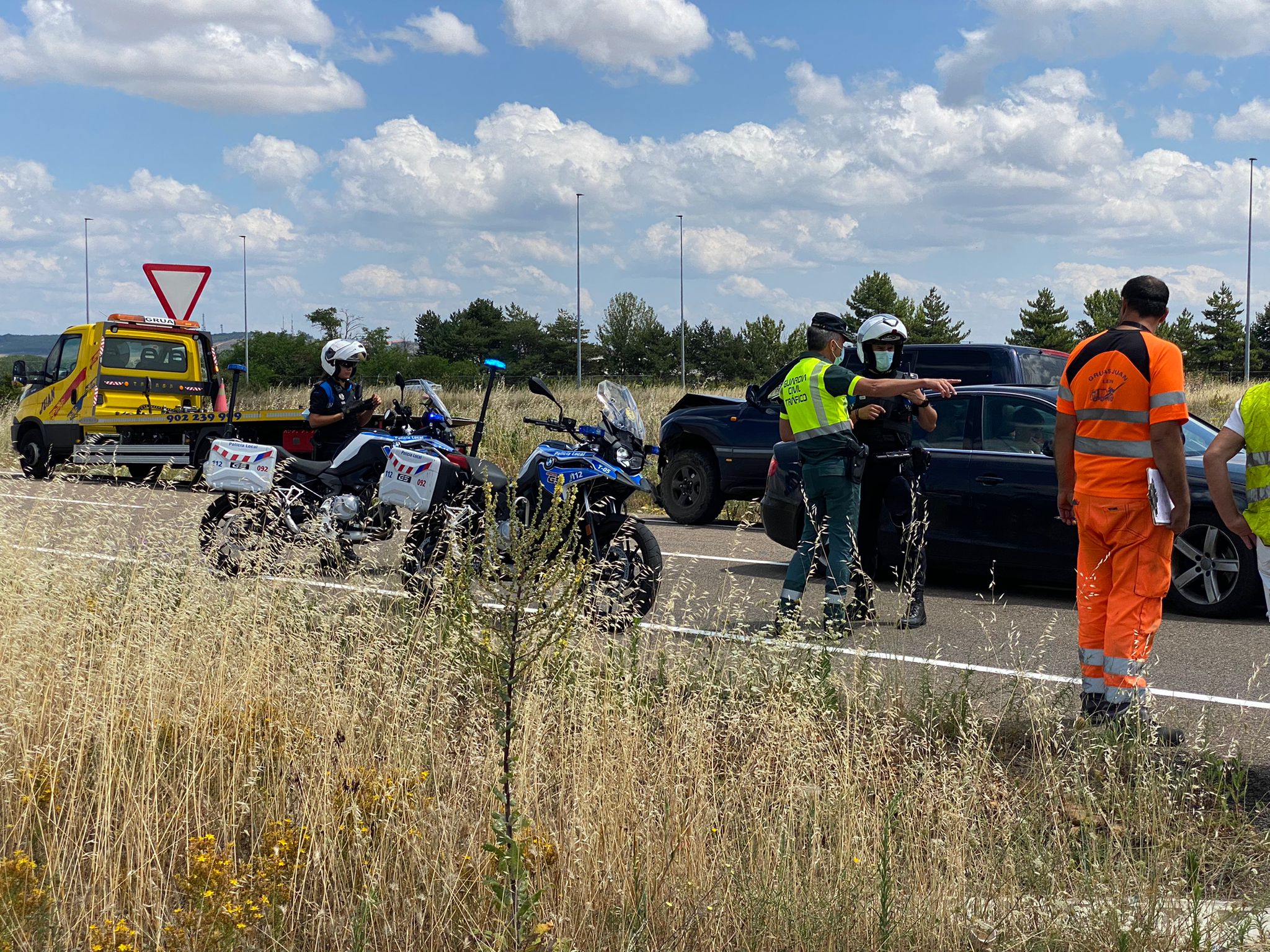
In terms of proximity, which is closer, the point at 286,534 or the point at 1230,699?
the point at 1230,699

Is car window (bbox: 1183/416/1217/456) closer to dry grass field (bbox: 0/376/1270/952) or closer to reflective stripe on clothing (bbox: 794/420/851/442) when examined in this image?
reflective stripe on clothing (bbox: 794/420/851/442)

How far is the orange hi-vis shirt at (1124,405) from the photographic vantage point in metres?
5.19

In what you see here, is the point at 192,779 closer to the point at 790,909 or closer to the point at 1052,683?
the point at 790,909

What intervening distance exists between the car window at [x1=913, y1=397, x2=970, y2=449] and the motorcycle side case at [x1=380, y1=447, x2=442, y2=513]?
3745 millimetres

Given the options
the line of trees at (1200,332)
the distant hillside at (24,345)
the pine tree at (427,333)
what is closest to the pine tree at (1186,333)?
→ the line of trees at (1200,332)

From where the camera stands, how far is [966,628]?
780 centimetres

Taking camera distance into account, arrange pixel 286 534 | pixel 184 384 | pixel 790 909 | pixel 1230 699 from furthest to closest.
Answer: pixel 184 384, pixel 286 534, pixel 1230 699, pixel 790 909

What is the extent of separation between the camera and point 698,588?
9094mm

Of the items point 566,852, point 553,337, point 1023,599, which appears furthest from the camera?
point 553,337

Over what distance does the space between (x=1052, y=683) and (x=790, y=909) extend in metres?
3.19

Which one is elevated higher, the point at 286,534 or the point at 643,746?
the point at 286,534

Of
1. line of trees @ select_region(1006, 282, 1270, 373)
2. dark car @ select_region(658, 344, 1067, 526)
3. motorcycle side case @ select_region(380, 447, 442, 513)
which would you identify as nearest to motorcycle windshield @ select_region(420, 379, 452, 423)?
motorcycle side case @ select_region(380, 447, 442, 513)

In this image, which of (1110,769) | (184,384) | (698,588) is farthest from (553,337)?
(1110,769)

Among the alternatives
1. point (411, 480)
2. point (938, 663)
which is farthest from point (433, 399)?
point (938, 663)
